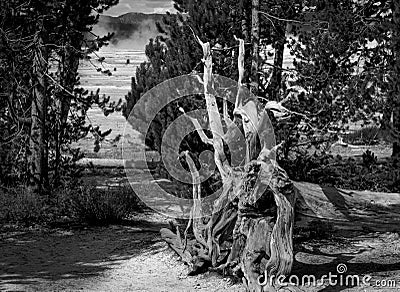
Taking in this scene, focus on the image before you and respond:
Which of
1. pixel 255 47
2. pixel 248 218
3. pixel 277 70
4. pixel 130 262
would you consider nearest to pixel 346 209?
pixel 277 70

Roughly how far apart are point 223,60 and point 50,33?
347 cm

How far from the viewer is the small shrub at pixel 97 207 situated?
12.7m

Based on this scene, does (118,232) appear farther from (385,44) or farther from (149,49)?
(385,44)

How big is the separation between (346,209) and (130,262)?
5.45m

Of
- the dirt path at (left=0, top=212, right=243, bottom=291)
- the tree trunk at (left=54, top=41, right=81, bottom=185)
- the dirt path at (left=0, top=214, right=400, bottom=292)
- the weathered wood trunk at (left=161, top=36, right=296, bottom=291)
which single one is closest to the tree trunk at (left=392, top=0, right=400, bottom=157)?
the dirt path at (left=0, top=214, right=400, bottom=292)

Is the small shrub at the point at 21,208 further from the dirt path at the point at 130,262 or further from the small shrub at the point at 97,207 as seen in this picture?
the dirt path at the point at 130,262

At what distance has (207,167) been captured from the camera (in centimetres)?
1132

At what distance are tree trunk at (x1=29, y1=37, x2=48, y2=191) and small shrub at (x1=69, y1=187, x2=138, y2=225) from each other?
0.84 metres

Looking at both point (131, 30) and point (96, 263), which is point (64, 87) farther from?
point (131, 30)

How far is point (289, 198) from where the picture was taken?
26.2 ft

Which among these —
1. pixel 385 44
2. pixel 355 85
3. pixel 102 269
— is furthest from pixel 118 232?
pixel 385 44

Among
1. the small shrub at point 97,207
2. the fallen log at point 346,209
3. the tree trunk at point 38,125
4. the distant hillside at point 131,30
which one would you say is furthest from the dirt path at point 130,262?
the distant hillside at point 131,30

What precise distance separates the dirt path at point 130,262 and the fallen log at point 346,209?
1.32 meters

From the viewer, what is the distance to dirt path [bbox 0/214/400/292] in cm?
873
